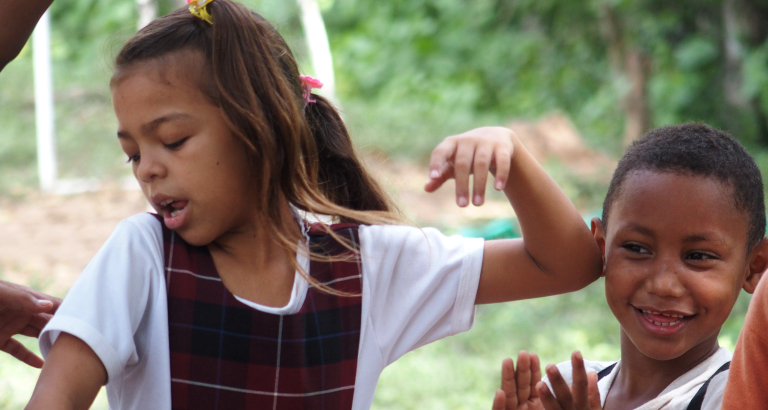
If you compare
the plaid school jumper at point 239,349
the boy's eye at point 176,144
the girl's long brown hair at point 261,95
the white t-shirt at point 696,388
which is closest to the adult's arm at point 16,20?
the girl's long brown hair at point 261,95

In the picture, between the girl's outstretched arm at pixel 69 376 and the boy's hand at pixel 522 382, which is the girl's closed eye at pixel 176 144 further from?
the boy's hand at pixel 522 382

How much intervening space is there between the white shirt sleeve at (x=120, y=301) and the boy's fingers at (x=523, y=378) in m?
0.59

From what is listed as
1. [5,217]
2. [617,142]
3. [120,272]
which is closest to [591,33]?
[617,142]

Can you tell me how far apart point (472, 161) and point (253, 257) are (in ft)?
1.44

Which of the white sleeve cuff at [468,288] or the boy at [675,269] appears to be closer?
the boy at [675,269]

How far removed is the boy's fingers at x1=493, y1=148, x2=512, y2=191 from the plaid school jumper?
0.38 meters

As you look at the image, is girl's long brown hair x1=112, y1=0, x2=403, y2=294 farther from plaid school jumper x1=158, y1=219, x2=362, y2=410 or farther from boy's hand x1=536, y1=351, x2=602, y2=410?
boy's hand x1=536, y1=351, x2=602, y2=410

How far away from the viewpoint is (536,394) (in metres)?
1.37

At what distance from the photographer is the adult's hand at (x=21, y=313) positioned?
1.46 meters

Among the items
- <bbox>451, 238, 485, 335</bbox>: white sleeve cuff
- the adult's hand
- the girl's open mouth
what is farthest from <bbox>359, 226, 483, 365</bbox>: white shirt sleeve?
the adult's hand

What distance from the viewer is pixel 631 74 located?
6301 millimetres

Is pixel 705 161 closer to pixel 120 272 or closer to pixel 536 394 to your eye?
pixel 536 394

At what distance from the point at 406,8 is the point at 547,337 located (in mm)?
7260

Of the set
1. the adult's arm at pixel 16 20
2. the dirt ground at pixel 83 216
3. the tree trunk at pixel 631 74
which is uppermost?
the tree trunk at pixel 631 74
